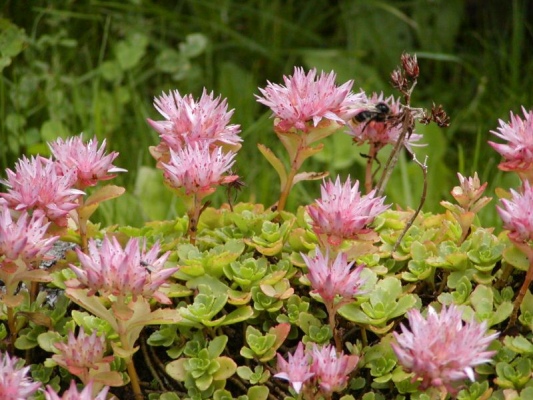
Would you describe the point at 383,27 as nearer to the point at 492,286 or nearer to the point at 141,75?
the point at 141,75

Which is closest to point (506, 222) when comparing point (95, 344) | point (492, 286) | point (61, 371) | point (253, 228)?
point (492, 286)

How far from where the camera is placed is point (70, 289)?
1.50 metres

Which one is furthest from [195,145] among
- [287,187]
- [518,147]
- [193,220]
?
[518,147]

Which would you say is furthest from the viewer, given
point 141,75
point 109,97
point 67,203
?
point 141,75

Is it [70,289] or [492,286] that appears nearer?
[70,289]

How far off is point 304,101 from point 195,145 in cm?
24

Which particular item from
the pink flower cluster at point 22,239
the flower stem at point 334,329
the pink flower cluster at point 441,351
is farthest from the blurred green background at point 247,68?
the pink flower cluster at point 441,351

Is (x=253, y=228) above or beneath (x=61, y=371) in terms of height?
above

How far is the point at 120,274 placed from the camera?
1.44 metres

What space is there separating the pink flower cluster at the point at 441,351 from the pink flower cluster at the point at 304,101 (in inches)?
22.1

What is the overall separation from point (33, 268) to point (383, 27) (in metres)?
3.11

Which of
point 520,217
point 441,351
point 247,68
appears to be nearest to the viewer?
point 441,351

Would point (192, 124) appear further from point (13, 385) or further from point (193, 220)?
point (13, 385)

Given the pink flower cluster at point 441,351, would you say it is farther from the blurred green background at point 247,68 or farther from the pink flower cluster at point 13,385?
the blurred green background at point 247,68
